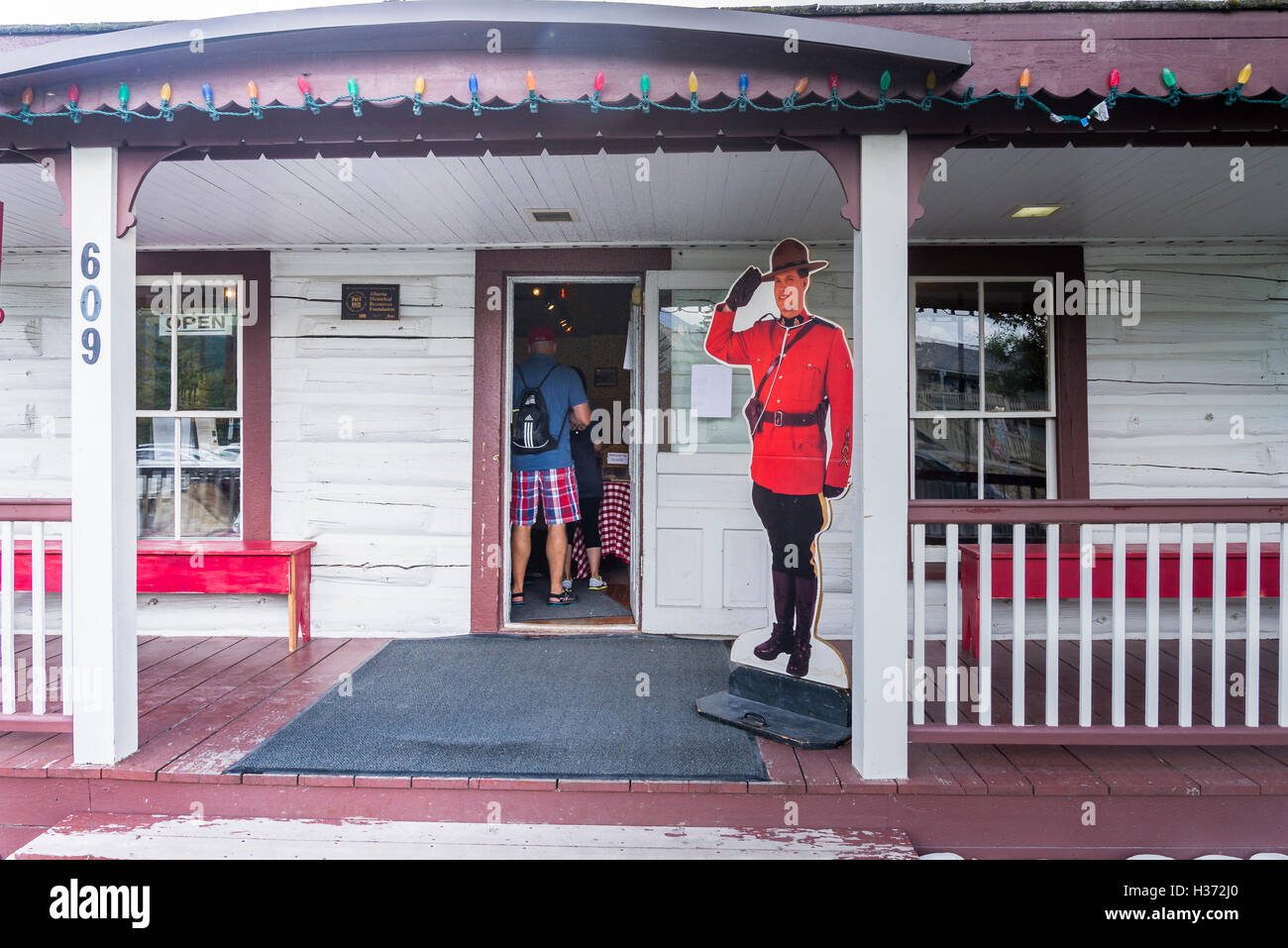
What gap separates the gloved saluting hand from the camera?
324 cm

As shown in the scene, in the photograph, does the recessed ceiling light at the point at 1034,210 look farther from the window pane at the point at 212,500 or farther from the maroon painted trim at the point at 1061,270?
the window pane at the point at 212,500

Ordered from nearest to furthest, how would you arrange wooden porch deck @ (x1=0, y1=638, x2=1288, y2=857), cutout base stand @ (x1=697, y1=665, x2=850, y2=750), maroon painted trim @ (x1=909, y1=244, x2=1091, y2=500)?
wooden porch deck @ (x1=0, y1=638, x2=1288, y2=857), cutout base stand @ (x1=697, y1=665, x2=850, y2=750), maroon painted trim @ (x1=909, y1=244, x2=1091, y2=500)

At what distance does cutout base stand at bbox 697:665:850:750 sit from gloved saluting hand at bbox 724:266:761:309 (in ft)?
5.41

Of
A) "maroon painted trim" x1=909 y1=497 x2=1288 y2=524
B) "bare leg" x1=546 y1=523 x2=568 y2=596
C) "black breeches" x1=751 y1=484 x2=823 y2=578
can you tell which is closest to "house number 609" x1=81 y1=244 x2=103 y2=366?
"black breeches" x1=751 y1=484 x2=823 y2=578

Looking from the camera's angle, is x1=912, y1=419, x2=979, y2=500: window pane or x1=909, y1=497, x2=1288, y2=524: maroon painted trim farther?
x1=912, y1=419, x2=979, y2=500: window pane

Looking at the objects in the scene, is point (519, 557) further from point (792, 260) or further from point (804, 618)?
point (792, 260)

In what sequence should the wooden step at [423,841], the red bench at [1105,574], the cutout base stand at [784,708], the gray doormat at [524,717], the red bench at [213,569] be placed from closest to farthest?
the wooden step at [423,841] < the gray doormat at [524,717] < the cutout base stand at [784,708] < the red bench at [1105,574] < the red bench at [213,569]

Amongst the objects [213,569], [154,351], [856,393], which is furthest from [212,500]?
[856,393]

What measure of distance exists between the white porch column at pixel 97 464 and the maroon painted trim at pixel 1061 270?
4.09m

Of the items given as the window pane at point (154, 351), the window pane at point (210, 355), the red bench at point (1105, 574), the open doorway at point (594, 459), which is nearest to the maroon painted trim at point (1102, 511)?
the red bench at point (1105, 574)

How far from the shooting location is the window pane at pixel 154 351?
183 inches

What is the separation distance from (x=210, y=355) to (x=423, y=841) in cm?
354

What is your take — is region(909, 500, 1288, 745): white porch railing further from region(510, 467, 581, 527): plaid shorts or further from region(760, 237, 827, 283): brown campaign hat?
region(510, 467, 581, 527): plaid shorts

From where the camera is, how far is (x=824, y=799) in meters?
2.66
